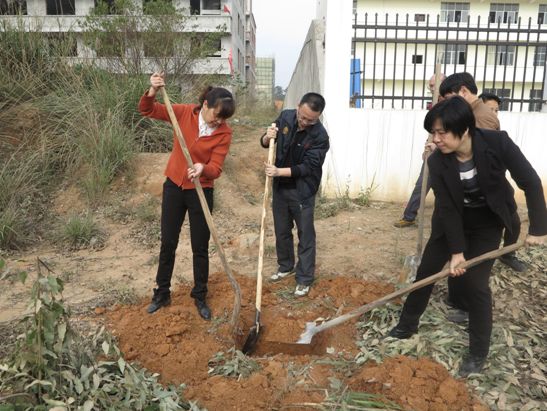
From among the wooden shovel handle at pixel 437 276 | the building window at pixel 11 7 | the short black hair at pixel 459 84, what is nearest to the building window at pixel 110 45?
the building window at pixel 11 7

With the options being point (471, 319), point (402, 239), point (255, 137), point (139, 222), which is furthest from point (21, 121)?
point (471, 319)

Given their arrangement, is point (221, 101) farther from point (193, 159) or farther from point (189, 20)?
point (189, 20)

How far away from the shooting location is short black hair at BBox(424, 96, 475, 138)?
7.63 ft

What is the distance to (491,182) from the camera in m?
2.47

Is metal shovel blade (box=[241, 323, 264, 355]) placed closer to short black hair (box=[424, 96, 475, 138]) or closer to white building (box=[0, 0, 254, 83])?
short black hair (box=[424, 96, 475, 138])

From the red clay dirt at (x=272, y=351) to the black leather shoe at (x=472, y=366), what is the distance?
0.17 meters

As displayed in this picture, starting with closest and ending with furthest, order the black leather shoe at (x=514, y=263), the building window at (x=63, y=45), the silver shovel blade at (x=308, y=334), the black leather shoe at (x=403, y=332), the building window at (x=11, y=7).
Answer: the black leather shoe at (x=403, y=332) → the silver shovel blade at (x=308, y=334) → the black leather shoe at (x=514, y=263) → the building window at (x=63, y=45) → the building window at (x=11, y=7)

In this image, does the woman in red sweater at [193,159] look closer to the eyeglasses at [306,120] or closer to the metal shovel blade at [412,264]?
the eyeglasses at [306,120]

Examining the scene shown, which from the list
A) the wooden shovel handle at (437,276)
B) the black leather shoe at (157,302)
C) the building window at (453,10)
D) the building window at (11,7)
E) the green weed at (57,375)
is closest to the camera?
the green weed at (57,375)

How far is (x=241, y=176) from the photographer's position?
7000mm

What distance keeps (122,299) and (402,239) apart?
116 inches

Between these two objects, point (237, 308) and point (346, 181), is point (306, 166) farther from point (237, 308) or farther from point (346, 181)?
point (346, 181)

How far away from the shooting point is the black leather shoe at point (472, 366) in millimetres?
2711

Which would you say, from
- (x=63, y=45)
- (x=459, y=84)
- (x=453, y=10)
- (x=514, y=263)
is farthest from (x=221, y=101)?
(x=453, y=10)
